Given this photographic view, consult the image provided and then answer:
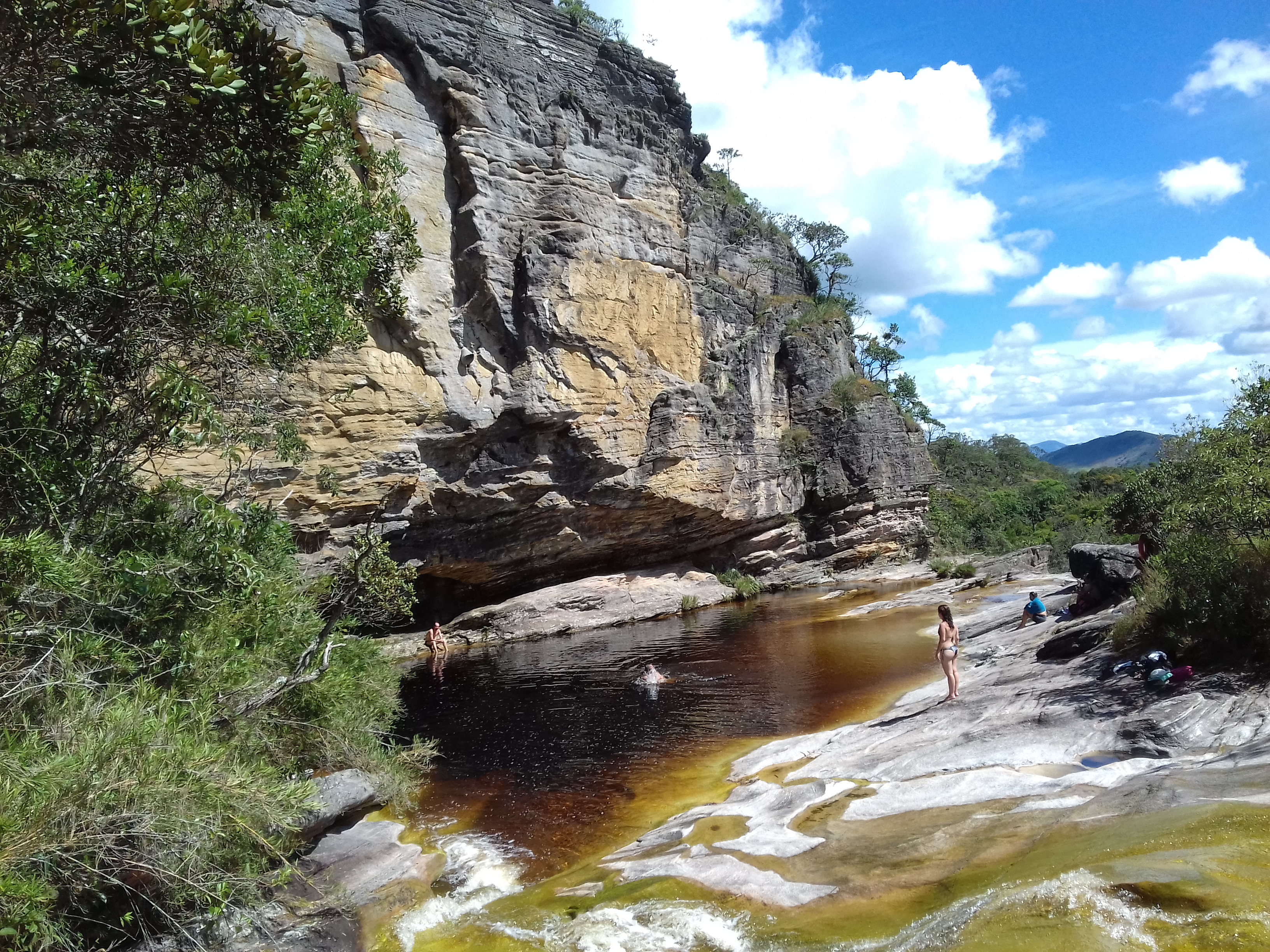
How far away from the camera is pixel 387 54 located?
23.6 m

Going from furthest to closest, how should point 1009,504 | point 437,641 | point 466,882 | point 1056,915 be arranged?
1. point 1009,504
2. point 437,641
3. point 466,882
4. point 1056,915

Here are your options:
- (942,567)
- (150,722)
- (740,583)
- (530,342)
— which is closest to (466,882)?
(150,722)

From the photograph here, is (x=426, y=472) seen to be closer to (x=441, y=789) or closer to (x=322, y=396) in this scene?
(x=322, y=396)

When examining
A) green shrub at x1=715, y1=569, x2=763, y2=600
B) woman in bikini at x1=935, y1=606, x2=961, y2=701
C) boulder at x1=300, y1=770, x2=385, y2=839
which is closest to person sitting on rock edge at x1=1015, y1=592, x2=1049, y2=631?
woman in bikini at x1=935, y1=606, x2=961, y2=701

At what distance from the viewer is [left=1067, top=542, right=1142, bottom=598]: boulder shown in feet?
47.1

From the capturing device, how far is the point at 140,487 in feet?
27.5

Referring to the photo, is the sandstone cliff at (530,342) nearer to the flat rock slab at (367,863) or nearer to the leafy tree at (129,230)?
the leafy tree at (129,230)

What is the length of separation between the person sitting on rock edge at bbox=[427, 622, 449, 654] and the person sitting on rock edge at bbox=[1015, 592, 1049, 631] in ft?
60.3

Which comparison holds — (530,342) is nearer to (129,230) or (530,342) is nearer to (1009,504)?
(129,230)

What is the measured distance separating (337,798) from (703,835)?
414 centimetres

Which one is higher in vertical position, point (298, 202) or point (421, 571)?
point (298, 202)

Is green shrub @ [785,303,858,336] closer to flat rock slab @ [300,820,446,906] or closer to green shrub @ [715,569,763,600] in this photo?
green shrub @ [715,569,763,600]

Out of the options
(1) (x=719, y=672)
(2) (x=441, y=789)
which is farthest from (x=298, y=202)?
(1) (x=719, y=672)

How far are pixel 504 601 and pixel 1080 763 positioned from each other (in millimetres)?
23340
